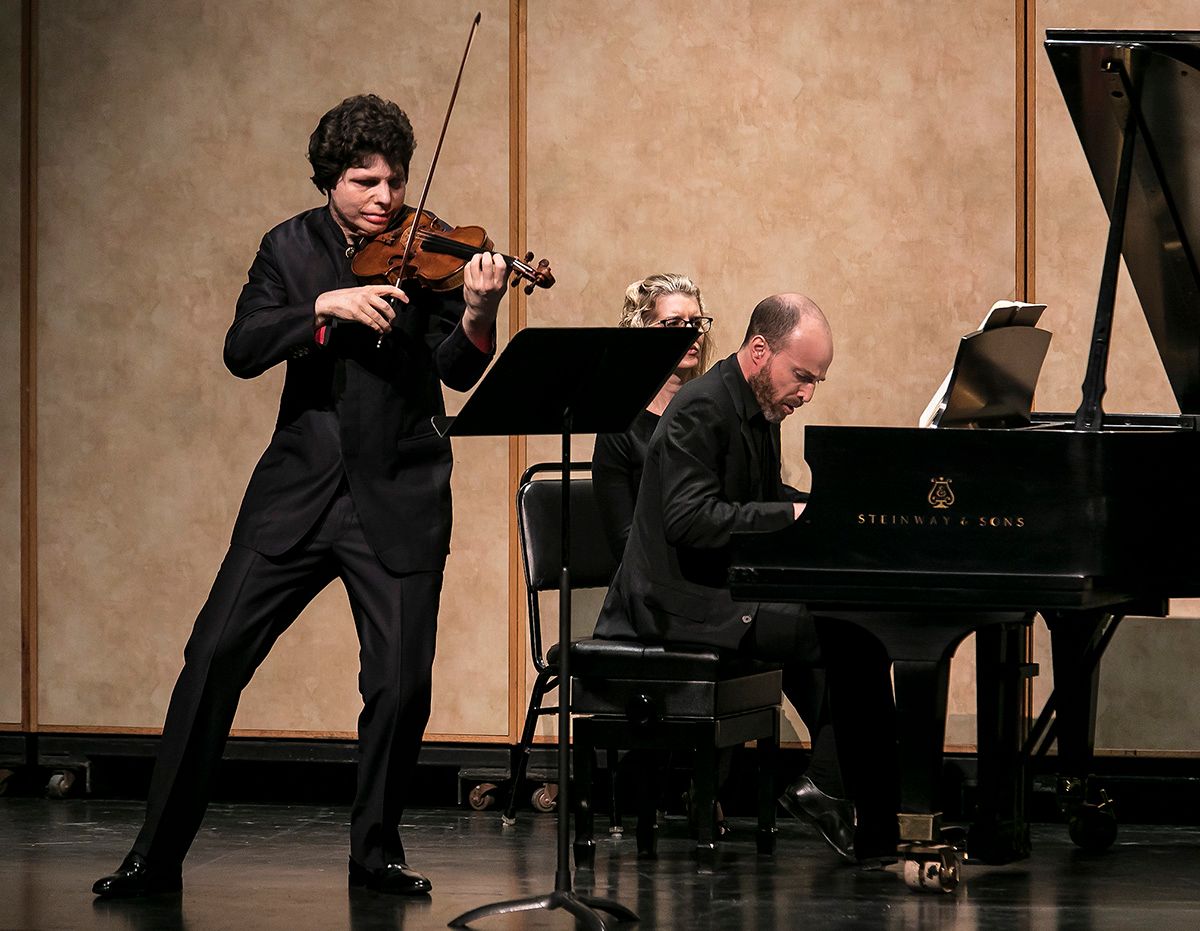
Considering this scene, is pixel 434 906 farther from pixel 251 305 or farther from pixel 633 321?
pixel 633 321

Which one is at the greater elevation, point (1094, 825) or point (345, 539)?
point (345, 539)

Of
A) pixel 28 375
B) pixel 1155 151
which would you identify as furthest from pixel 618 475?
pixel 28 375

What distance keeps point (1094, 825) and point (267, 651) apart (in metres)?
2.13

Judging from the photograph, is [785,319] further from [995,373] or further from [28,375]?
[28,375]

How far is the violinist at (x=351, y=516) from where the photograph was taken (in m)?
3.56

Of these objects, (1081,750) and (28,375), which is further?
(28,375)

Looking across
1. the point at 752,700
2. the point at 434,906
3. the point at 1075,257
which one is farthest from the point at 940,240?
the point at 434,906

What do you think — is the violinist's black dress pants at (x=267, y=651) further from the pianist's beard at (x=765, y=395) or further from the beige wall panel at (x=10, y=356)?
the beige wall panel at (x=10, y=356)

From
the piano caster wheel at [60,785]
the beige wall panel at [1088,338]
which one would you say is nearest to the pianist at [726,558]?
the beige wall panel at [1088,338]

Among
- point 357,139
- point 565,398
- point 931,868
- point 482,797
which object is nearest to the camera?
point 565,398

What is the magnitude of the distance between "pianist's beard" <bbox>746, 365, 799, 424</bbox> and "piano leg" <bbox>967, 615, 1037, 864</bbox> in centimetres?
67

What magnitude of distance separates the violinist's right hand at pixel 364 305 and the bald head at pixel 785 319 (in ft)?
3.28

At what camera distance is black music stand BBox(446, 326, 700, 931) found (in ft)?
10.3

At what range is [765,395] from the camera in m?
4.10
